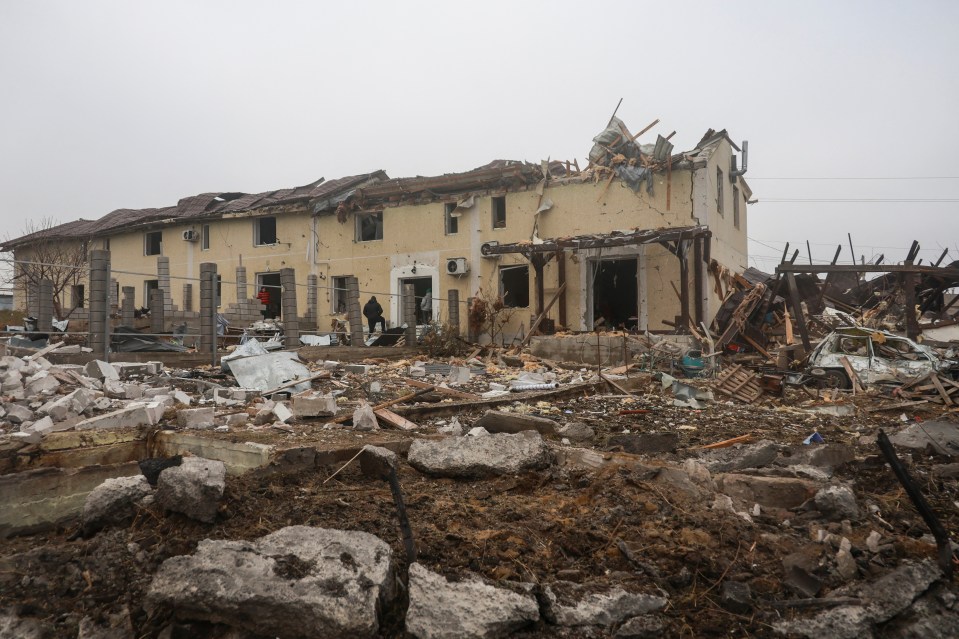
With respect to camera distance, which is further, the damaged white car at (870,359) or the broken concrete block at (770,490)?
the damaged white car at (870,359)

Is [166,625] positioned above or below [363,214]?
below

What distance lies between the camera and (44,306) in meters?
10.3

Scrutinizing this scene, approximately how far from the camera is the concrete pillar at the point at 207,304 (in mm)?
10110

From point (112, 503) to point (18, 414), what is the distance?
3.89 m

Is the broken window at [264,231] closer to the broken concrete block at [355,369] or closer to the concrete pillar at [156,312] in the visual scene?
the concrete pillar at [156,312]

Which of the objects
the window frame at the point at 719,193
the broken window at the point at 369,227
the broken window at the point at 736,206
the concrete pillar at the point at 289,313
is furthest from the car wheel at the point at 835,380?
the broken window at the point at 369,227

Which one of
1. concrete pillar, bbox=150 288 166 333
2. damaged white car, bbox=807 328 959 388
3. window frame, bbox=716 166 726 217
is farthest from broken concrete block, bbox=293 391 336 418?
window frame, bbox=716 166 726 217

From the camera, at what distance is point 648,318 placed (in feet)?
57.4

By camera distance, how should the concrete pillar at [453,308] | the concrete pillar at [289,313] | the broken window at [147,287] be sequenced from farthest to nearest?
the broken window at [147,287] < the concrete pillar at [453,308] < the concrete pillar at [289,313]

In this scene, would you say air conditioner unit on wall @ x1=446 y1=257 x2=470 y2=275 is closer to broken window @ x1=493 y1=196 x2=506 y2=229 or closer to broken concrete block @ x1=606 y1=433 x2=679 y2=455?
broken window @ x1=493 y1=196 x2=506 y2=229

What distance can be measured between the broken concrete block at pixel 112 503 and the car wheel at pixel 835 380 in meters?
10.7

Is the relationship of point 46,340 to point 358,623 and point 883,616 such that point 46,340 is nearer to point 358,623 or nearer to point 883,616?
point 358,623

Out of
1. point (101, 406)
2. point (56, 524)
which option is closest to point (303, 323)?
point (101, 406)

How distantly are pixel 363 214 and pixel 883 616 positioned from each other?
21.1 metres
